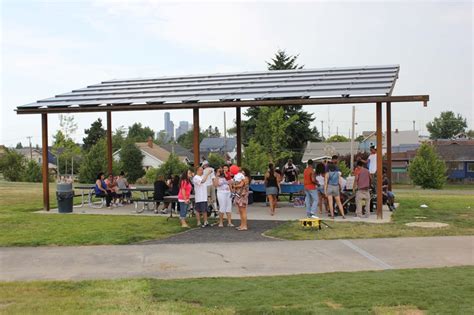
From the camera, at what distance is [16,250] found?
10.5 m

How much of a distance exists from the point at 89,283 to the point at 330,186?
26.5 feet

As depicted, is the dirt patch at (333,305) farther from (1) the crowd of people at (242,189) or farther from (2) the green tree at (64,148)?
(2) the green tree at (64,148)

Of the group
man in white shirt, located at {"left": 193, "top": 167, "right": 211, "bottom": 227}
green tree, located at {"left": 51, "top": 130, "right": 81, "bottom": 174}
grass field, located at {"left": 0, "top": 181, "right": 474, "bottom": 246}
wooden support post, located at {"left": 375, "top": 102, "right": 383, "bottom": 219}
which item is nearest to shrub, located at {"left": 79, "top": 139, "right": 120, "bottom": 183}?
green tree, located at {"left": 51, "top": 130, "right": 81, "bottom": 174}

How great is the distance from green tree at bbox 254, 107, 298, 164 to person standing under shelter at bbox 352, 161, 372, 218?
27.5m

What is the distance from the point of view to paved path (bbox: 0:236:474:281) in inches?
327

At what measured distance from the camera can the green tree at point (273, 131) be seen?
139 feet

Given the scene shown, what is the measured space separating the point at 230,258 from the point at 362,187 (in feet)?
19.5

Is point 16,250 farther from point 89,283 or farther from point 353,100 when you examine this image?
point 353,100

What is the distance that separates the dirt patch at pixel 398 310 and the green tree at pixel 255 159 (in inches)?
1340

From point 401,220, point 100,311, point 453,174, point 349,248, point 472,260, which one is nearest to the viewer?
point 100,311

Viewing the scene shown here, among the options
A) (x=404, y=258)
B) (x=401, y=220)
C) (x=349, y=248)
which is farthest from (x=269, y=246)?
(x=401, y=220)

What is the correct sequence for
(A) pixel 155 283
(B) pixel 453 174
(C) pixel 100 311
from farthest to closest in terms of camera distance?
(B) pixel 453 174
(A) pixel 155 283
(C) pixel 100 311

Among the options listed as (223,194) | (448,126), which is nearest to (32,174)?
(223,194)

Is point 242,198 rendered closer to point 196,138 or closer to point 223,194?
point 223,194
